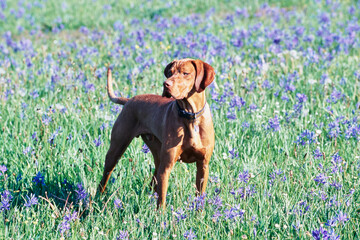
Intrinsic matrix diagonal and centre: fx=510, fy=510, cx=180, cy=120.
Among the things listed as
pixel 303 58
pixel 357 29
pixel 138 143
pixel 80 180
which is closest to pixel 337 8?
pixel 357 29

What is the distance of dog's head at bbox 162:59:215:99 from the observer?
11.2ft

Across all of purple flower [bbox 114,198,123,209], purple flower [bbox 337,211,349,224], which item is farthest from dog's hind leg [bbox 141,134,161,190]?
purple flower [bbox 337,211,349,224]

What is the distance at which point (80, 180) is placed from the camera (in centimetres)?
438

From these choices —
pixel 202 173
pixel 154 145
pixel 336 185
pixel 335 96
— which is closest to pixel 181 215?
pixel 202 173

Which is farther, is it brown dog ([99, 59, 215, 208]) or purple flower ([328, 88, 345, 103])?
purple flower ([328, 88, 345, 103])

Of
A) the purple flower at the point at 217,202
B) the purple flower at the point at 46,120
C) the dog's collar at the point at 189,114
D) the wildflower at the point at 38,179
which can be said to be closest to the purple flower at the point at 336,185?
the purple flower at the point at 217,202

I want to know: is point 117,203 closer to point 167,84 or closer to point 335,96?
point 167,84

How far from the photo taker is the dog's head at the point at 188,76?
342cm

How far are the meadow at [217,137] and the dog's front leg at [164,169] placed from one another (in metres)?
0.12

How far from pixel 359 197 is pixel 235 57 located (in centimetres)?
372

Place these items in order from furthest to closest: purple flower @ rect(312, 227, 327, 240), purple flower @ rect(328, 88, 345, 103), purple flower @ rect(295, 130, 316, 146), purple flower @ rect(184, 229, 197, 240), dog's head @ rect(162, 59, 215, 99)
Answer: purple flower @ rect(328, 88, 345, 103) → purple flower @ rect(295, 130, 316, 146) → dog's head @ rect(162, 59, 215, 99) → purple flower @ rect(184, 229, 197, 240) → purple flower @ rect(312, 227, 327, 240)

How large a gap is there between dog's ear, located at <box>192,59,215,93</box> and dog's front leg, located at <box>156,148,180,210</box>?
19.7 inches

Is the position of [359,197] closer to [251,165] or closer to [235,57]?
[251,165]

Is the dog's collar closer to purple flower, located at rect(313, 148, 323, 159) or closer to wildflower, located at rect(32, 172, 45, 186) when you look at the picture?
purple flower, located at rect(313, 148, 323, 159)
